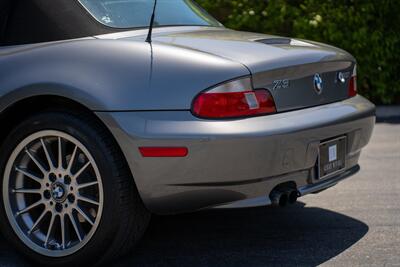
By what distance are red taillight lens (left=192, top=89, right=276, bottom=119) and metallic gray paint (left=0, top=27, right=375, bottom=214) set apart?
0.04 m

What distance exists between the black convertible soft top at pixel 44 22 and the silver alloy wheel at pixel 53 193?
0.57 meters

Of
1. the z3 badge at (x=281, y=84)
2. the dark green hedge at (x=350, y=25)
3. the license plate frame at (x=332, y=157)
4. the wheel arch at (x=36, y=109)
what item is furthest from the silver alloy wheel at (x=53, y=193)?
the dark green hedge at (x=350, y=25)

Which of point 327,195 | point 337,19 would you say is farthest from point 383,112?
point 327,195

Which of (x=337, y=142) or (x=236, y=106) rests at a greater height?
(x=236, y=106)

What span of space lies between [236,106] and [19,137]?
1174 millimetres

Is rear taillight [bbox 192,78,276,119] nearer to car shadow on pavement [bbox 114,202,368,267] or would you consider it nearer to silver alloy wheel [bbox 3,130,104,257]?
silver alloy wheel [bbox 3,130,104,257]

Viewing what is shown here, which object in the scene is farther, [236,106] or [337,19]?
[337,19]

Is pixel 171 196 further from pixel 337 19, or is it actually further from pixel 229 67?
pixel 337 19

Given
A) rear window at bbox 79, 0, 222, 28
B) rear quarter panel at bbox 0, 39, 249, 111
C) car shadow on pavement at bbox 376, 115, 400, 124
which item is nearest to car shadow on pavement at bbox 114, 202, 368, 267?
rear quarter panel at bbox 0, 39, 249, 111

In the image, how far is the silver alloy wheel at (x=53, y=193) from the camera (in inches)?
170

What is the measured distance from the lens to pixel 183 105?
13.4ft

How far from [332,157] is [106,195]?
4.24ft

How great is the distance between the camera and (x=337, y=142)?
466cm

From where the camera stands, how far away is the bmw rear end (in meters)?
4.04
